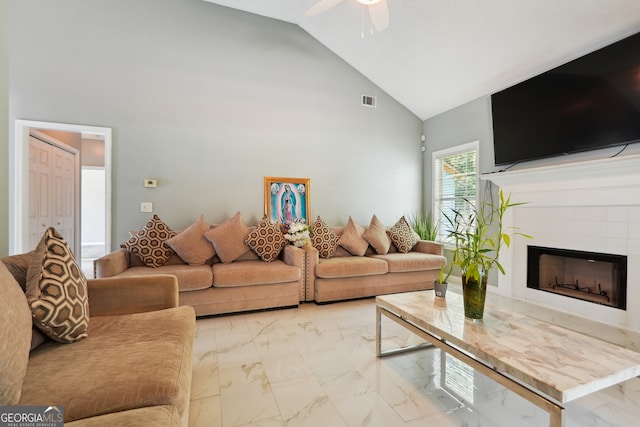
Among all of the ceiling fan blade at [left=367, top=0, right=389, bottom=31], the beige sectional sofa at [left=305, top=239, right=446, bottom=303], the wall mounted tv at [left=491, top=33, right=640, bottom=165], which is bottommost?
the beige sectional sofa at [left=305, top=239, right=446, bottom=303]

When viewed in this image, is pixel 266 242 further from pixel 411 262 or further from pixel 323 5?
pixel 323 5

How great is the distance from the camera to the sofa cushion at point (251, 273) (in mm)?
2916

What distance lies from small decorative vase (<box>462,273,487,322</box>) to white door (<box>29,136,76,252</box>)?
4.57 m

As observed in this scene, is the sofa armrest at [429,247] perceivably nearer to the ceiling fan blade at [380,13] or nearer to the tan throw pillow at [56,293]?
the ceiling fan blade at [380,13]

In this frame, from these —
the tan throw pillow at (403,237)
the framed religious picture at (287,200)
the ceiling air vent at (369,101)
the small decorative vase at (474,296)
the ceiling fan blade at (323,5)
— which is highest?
the ceiling air vent at (369,101)

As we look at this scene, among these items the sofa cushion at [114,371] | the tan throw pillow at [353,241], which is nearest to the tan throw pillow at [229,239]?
the tan throw pillow at [353,241]

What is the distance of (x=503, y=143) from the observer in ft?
12.0

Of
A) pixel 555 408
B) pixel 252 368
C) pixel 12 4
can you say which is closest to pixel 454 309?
pixel 555 408

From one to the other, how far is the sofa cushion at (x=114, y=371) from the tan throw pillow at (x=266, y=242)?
1866 millimetres

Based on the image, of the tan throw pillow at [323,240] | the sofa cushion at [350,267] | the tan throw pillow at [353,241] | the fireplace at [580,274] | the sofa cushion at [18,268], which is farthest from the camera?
the tan throw pillow at [353,241]

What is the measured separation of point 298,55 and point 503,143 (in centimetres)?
302

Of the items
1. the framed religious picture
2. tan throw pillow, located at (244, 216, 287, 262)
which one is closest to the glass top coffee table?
tan throw pillow, located at (244, 216, 287, 262)

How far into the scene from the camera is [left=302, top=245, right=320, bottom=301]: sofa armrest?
3344 mm

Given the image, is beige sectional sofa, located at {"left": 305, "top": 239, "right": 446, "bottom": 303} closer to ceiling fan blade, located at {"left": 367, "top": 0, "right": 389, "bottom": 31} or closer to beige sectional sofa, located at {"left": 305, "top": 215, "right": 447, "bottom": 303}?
beige sectional sofa, located at {"left": 305, "top": 215, "right": 447, "bottom": 303}
